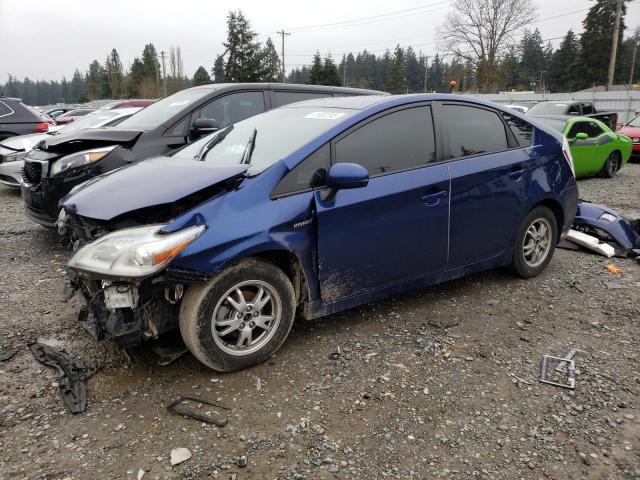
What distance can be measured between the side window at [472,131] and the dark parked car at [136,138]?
8.87 feet

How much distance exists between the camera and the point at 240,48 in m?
59.2

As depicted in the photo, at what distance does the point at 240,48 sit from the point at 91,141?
5816 cm

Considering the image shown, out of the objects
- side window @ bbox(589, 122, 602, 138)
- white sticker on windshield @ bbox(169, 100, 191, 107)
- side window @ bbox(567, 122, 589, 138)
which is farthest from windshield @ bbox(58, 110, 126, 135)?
side window @ bbox(589, 122, 602, 138)

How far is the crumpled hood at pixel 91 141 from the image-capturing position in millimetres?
5477

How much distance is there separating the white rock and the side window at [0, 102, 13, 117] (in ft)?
33.2

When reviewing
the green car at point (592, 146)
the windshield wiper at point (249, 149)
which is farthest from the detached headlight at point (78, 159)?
the green car at point (592, 146)

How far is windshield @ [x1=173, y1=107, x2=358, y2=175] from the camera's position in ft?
11.2

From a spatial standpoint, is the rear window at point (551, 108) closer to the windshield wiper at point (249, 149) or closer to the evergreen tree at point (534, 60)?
the windshield wiper at point (249, 149)

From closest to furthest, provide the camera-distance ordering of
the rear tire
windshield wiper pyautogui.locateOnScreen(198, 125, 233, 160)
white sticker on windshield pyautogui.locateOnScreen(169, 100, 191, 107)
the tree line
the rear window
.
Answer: windshield wiper pyautogui.locateOnScreen(198, 125, 233, 160), white sticker on windshield pyautogui.locateOnScreen(169, 100, 191, 107), the rear tire, the rear window, the tree line

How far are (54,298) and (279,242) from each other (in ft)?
7.74

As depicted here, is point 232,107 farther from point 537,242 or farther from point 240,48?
point 240,48

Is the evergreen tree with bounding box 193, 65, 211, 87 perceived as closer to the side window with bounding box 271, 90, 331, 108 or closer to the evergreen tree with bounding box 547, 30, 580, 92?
the evergreen tree with bounding box 547, 30, 580, 92

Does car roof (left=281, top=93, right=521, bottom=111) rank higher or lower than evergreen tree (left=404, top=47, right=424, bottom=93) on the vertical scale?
lower

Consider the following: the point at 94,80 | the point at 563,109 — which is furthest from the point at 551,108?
the point at 94,80
